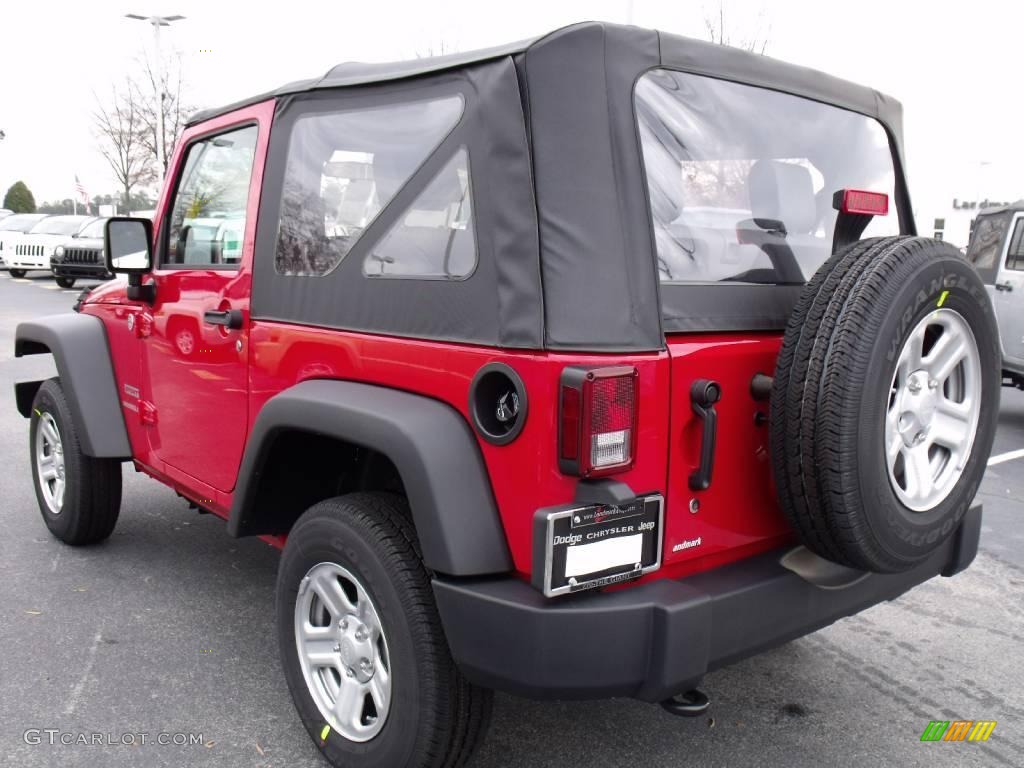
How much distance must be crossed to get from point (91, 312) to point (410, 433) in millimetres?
2686

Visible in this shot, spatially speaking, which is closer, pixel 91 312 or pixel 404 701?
pixel 404 701

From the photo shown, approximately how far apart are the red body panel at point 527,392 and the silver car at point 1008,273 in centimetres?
715

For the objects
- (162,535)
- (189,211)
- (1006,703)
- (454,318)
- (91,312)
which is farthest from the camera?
(162,535)

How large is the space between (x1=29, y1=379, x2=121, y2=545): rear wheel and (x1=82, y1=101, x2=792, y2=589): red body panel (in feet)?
2.99

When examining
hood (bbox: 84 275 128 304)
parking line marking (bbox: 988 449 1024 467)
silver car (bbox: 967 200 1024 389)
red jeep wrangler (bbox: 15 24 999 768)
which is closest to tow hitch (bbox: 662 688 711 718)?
red jeep wrangler (bbox: 15 24 999 768)

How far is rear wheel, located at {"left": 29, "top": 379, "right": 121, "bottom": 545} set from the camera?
4180mm

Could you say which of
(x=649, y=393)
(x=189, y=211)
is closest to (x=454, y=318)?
(x=649, y=393)

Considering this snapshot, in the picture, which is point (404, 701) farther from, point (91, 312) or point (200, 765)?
point (91, 312)

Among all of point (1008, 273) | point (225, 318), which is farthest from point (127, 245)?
point (1008, 273)

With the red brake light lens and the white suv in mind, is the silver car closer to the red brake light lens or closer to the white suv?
the red brake light lens

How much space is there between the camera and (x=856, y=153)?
300cm

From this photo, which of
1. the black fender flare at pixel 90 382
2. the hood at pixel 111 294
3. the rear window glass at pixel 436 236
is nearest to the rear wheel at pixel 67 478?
the black fender flare at pixel 90 382

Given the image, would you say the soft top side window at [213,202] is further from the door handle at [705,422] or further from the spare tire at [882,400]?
the spare tire at [882,400]

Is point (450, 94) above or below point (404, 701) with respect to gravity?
above
